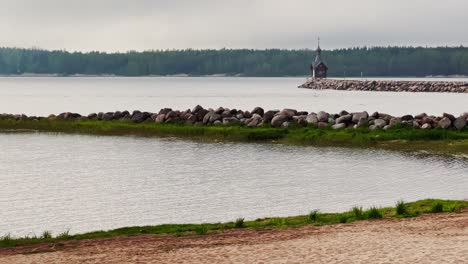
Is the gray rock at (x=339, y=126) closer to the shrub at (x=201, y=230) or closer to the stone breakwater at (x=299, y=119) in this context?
the stone breakwater at (x=299, y=119)

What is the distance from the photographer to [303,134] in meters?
42.9

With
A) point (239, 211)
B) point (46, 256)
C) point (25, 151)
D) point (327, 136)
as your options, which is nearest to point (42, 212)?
point (239, 211)

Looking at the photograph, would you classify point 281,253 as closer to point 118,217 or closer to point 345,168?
point 118,217

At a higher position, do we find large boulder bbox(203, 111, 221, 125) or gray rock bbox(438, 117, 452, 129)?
gray rock bbox(438, 117, 452, 129)

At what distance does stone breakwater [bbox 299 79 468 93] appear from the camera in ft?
493

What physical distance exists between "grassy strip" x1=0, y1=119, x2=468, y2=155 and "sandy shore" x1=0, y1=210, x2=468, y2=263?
19625 millimetres

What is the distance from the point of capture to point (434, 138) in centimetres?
4019

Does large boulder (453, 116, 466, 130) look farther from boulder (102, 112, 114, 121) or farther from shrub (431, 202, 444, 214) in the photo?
shrub (431, 202, 444, 214)

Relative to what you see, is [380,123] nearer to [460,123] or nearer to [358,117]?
[358,117]

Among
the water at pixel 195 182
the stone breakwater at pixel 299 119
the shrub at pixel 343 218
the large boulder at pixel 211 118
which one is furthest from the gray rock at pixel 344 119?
the shrub at pixel 343 218

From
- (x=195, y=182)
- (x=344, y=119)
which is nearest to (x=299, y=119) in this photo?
(x=344, y=119)

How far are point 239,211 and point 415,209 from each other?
171 inches

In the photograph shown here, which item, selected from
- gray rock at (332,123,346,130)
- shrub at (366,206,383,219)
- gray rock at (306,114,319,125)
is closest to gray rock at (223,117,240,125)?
gray rock at (306,114,319,125)

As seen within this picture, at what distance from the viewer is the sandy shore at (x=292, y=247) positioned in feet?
47.9
